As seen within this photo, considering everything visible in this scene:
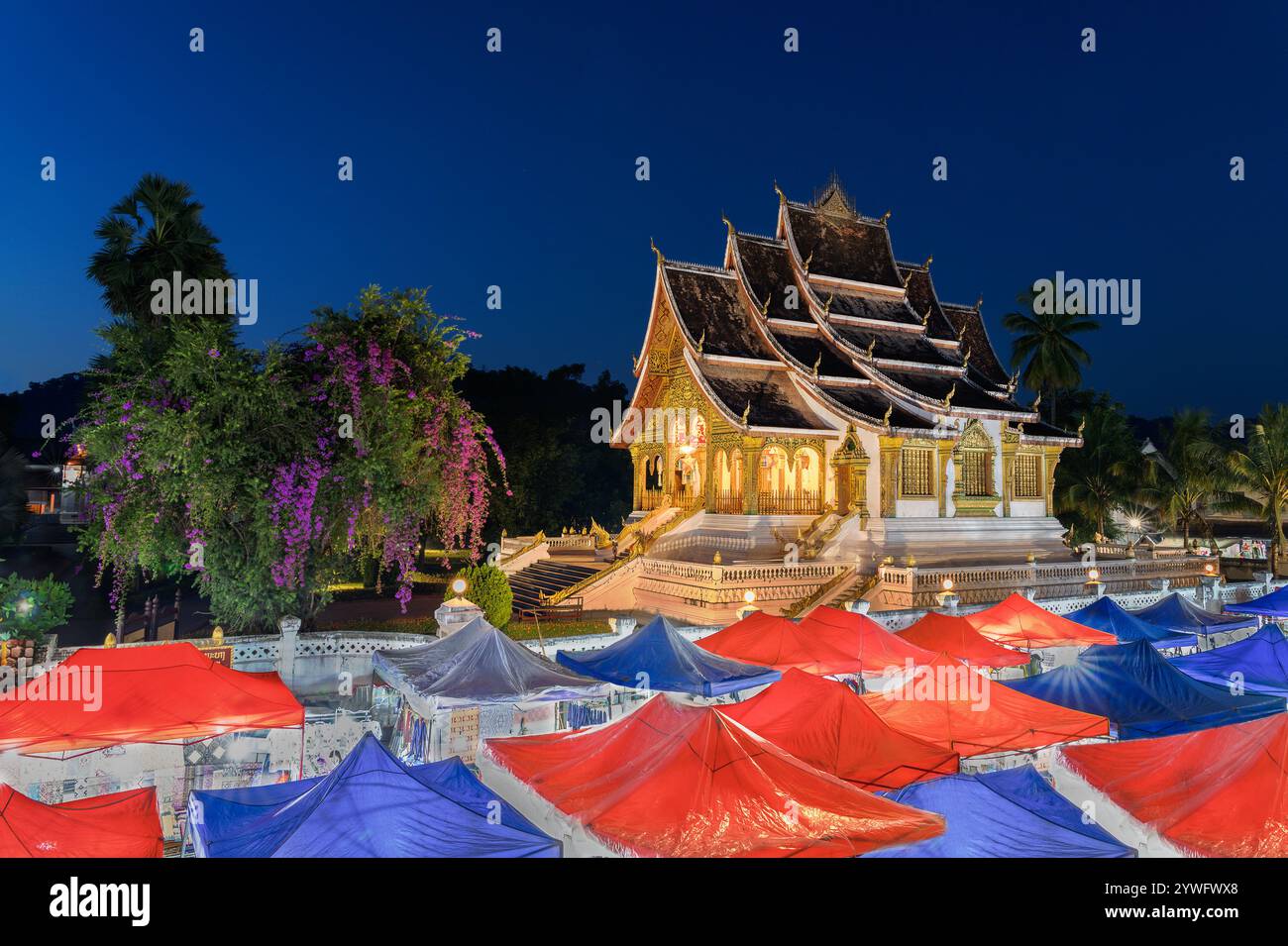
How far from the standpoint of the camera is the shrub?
16141 mm

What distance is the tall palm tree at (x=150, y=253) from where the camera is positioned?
15.9 metres

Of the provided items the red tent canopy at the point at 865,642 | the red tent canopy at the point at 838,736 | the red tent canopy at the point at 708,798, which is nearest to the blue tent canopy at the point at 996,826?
the red tent canopy at the point at 708,798

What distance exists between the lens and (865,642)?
14727 millimetres

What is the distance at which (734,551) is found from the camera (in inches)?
1011

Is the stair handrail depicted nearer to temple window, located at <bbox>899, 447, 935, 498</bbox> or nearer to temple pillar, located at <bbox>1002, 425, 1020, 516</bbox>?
temple window, located at <bbox>899, 447, 935, 498</bbox>

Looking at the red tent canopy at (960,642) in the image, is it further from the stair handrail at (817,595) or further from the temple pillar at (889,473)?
the temple pillar at (889,473)

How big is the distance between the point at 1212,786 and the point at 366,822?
24.3ft

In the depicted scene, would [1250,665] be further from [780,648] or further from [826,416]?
[826,416]

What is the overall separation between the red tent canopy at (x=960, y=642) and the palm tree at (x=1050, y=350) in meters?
27.3

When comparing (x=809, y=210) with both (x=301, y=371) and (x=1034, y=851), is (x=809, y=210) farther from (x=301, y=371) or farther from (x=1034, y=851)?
(x=1034, y=851)
